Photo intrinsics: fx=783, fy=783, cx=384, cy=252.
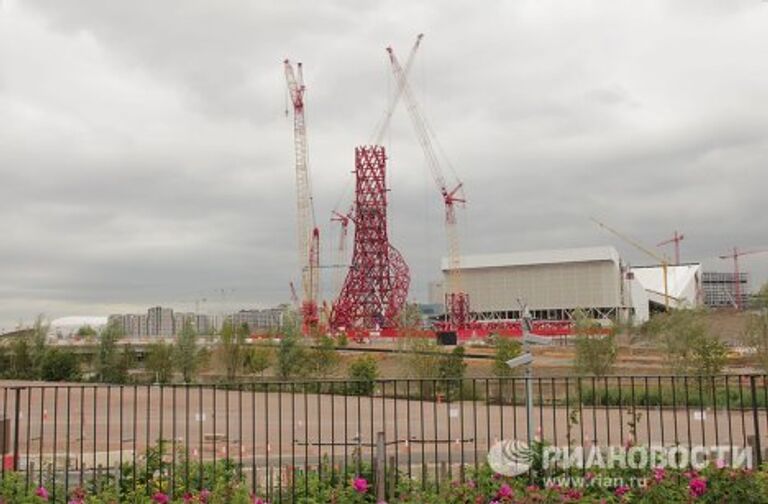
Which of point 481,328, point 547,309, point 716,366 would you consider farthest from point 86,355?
point 547,309

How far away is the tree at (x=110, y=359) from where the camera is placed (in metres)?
49.7

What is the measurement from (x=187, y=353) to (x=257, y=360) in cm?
446

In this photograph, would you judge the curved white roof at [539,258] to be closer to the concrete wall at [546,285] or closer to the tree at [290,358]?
the concrete wall at [546,285]

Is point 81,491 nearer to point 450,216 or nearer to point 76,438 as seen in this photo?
point 76,438

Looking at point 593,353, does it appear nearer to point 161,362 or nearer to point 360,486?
point 161,362

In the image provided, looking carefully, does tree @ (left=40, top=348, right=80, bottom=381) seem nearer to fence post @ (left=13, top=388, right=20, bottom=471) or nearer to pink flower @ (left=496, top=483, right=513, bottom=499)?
fence post @ (left=13, top=388, right=20, bottom=471)

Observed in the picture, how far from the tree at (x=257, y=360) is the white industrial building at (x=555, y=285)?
7532 cm

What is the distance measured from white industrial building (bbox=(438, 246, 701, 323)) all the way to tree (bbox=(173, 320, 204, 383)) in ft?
259

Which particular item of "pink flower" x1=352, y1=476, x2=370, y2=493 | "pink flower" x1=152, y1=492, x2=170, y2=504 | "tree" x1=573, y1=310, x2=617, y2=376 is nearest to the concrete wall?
"tree" x1=573, y1=310, x2=617, y2=376

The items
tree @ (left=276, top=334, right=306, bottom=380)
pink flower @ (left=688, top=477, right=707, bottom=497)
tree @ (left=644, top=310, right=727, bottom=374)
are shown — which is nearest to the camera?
pink flower @ (left=688, top=477, right=707, bottom=497)

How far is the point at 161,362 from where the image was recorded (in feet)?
160

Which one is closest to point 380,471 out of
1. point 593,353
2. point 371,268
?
point 593,353

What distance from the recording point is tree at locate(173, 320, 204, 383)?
47.6 meters

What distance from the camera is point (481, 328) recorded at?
10681 centimetres
